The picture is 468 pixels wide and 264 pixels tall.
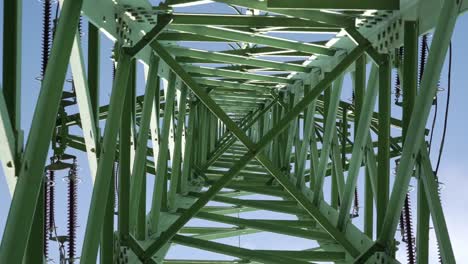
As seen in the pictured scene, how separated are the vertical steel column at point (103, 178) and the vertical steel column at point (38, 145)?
79.1 inches

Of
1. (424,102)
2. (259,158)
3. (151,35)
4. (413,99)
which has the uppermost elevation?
(151,35)

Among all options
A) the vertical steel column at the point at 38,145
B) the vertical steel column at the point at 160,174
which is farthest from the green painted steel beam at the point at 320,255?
the vertical steel column at the point at 38,145

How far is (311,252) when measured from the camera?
10664mm

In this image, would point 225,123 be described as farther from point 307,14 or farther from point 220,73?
point 220,73

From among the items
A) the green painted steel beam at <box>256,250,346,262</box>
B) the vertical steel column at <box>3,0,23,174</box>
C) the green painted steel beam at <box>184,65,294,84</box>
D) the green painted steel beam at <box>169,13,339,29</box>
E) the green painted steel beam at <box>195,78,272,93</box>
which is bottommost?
the green painted steel beam at <box>256,250,346,262</box>

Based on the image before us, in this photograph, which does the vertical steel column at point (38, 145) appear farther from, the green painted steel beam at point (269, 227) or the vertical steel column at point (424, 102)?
the green painted steel beam at point (269, 227)

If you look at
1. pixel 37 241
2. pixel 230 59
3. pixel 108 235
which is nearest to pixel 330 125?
pixel 230 59

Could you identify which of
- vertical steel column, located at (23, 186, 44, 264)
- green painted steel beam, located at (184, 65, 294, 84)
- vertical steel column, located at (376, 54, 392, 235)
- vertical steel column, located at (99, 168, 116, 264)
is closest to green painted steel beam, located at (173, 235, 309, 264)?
vertical steel column, located at (376, 54, 392, 235)

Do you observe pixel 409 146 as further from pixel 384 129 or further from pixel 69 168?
pixel 69 168

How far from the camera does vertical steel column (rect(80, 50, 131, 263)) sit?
730 cm

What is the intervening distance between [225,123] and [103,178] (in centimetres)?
→ 326

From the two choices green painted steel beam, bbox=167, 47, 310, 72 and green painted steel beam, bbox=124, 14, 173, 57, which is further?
green painted steel beam, bbox=167, 47, 310, 72

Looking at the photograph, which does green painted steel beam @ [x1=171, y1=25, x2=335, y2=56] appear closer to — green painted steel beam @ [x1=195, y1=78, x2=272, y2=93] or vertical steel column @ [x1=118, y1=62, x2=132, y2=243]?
vertical steel column @ [x1=118, y1=62, x2=132, y2=243]

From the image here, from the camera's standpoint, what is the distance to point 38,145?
17.8 ft
